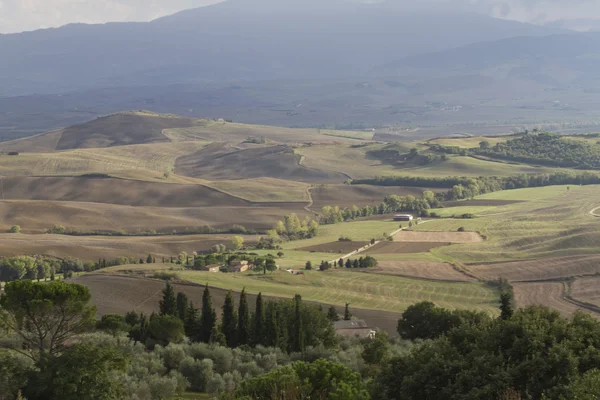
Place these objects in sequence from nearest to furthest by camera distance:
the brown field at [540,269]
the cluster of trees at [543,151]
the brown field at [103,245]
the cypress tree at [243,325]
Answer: the cypress tree at [243,325]
the brown field at [540,269]
the brown field at [103,245]
the cluster of trees at [543,151]

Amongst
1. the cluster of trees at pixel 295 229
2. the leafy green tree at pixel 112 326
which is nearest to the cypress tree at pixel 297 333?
the leafy green tree at pixel 112 326

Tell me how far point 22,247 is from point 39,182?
191 ft

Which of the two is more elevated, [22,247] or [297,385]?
[297,385]

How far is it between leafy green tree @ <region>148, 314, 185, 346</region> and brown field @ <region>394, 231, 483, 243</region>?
55.4 m

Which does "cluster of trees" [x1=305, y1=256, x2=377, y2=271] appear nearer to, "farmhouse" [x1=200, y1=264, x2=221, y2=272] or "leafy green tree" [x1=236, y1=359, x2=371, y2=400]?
"farmhouse" [x1=200, y1=264, x2=221, y2=272]

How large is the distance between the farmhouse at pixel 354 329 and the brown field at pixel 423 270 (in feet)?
64.9

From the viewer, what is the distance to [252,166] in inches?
7101

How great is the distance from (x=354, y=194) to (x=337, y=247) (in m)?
43.5

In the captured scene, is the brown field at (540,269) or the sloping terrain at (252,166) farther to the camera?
the sloping terrain at (252,166)

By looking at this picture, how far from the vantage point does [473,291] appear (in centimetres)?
7225

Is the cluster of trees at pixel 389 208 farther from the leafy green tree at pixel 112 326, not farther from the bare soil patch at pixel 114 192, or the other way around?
the leafy green tree at pixel 112 326

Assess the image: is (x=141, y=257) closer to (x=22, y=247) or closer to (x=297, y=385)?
(x=22, y=247)

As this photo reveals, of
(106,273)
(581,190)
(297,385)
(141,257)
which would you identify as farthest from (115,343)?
(581,190)

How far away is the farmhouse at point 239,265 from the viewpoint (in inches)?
3248
